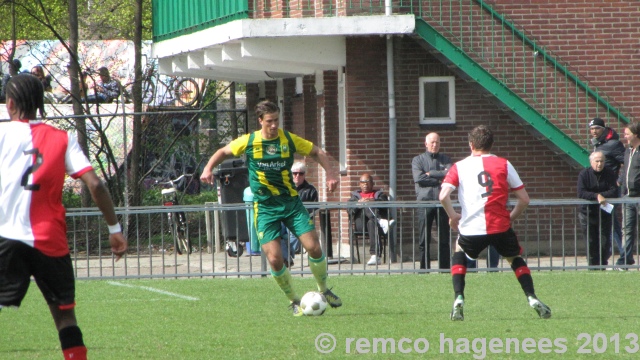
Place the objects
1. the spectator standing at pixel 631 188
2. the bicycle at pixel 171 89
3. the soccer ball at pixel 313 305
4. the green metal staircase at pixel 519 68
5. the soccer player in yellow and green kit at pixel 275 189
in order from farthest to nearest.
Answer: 1. the bicycle at pixel 171 89
2. the green metal staircase at pixel 519 68
3. the spectator standing at pixel 631 188
4. the soccer player in yellow and green kit at pixel 275 189
5. the soccer ball at pixel 313 305

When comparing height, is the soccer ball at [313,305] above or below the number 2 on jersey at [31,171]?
below

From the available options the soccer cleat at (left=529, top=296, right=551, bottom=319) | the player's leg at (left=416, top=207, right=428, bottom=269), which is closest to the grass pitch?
the soccer cleat at (left=529, top=296, right=551, bottom=319)

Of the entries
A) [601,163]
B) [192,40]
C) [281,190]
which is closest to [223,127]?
[192,40]

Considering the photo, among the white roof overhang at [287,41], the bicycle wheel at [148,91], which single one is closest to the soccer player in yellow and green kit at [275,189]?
the white roof overhang at [287,41]

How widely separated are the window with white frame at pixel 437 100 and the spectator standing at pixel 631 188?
146 inches

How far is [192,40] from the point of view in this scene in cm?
2012

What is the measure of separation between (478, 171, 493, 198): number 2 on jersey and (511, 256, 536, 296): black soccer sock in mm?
681

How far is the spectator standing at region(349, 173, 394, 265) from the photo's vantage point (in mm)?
15836

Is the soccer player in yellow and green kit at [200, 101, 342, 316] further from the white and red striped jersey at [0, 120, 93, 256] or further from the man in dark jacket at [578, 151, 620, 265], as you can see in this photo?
the man in dark jacket at [578, 151, 620, 265]

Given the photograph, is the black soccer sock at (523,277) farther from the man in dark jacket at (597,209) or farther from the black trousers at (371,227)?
the black trousers at (371,227)

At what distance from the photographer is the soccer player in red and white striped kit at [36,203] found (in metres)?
6.16

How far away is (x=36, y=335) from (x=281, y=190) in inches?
100

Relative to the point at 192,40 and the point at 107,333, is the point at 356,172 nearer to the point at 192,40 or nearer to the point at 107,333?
the point at 192,40

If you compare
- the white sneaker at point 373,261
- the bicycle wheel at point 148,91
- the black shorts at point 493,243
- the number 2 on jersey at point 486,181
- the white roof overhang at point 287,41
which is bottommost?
the white sneaker at point 373,261
